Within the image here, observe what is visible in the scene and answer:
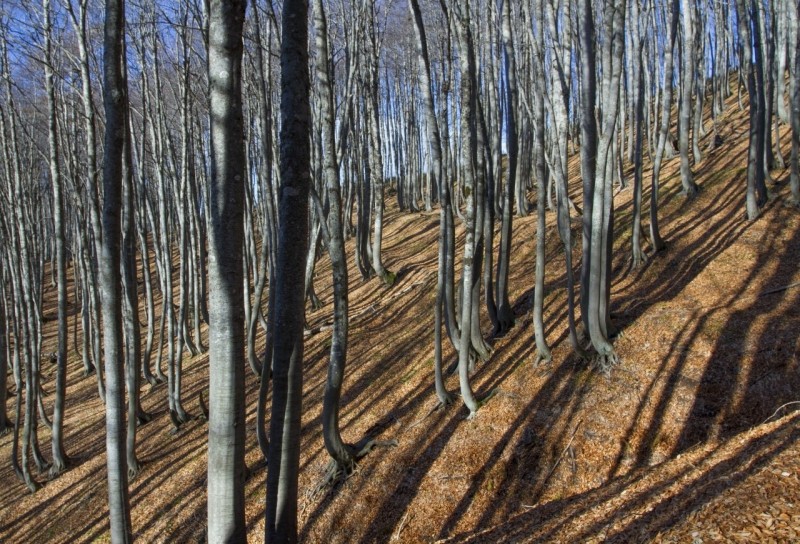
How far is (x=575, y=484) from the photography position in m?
5.68

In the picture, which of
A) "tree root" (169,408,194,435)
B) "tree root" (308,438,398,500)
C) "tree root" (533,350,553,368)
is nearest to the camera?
"tree root" (308,438,398,500)

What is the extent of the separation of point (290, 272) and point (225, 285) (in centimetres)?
52

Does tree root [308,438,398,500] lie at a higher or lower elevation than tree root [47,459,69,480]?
higher

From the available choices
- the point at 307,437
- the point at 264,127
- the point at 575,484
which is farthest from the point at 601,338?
the point at 264,127

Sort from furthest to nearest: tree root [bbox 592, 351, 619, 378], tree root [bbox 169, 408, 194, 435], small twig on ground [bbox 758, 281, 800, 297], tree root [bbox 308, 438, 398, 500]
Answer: tree root [bbox 169, 408, 194, 435], small twig on ground [bbox 758, 281, 800, 297], tree root [bbox 592, 351, 619, 378], tree root [bbox 308, 438, 398, 500]

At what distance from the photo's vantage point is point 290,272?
3.76 meters

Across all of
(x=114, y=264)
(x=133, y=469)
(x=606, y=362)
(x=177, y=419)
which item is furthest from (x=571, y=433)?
(x=177, y=419)

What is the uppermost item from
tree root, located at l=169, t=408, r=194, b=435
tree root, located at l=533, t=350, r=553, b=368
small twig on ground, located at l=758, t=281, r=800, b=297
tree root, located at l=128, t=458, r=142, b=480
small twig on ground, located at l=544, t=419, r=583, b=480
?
small twig on ground, located at l=758, t=281, r=800, b=297

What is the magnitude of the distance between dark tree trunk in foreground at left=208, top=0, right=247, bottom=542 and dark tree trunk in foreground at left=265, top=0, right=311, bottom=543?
35 centimetres

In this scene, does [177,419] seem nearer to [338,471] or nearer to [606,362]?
[338,471]

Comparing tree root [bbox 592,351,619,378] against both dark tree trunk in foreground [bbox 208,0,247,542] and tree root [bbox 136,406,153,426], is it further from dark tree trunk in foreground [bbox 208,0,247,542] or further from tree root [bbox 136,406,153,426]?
tree root [bbox 136,406,153,426]

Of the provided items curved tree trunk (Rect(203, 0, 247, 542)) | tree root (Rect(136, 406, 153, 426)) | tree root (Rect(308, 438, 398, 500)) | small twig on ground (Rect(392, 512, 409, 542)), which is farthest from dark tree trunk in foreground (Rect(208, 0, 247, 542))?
tree root (Rect(136, 406, 153, 426))

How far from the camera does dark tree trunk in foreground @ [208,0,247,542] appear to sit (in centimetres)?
334

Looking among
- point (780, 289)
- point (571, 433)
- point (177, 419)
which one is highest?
point (780, 289)
